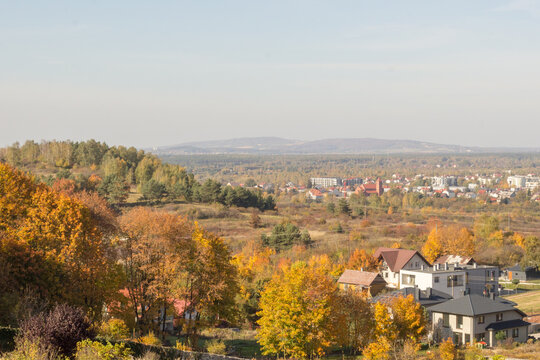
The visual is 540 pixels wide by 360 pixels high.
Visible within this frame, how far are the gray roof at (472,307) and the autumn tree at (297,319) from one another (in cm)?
998

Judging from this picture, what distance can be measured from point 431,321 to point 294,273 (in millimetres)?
11730

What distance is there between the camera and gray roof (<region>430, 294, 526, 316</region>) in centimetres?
3766

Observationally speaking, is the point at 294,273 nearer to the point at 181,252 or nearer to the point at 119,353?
the point at 181,252

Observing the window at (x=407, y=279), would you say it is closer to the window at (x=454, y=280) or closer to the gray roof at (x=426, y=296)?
→ the window at (x=454, y=280)

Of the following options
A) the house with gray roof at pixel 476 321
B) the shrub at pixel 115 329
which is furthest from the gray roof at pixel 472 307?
the shrub at pixel 115 329

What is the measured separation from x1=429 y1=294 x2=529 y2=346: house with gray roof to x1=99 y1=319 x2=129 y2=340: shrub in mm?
19662

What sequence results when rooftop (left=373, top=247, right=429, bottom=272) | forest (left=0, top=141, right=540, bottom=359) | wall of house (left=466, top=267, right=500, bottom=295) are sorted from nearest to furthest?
1. forest (left=0, top=141, right=540, bottom=359)
2. wall of house (left=466, top=267, right=500, bottom=295)
3. rooftop (left=373, top=247, right=429, bottom=272)

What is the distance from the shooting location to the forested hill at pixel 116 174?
3351 inches

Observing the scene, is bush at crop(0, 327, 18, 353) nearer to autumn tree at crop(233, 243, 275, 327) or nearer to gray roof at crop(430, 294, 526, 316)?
autumn tree at crop(233, 243, 275, 327)

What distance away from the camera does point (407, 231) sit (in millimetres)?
84062

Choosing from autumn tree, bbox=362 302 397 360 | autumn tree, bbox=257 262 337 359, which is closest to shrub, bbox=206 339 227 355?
autumn tree, bbox=257 262 337 359

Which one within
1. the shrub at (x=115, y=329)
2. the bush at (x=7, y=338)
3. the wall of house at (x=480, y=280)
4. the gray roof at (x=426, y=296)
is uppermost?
the bush at (x=7, y=338)

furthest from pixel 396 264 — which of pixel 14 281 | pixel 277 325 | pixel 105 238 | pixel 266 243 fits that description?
pixel 14 281

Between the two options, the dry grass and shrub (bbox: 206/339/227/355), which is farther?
the dry grass
